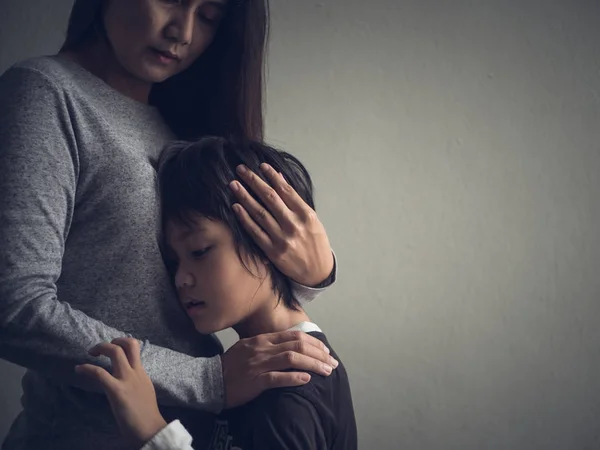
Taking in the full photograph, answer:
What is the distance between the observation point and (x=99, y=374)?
78 cm

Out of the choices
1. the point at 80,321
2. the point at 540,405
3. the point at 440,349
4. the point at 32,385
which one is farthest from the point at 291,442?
the point at 540,405

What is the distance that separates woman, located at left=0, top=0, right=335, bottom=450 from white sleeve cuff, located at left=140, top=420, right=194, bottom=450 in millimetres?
46

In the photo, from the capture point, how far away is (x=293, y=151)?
5.29 feet

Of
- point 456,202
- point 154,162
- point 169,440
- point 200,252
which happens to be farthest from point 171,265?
point 456,202

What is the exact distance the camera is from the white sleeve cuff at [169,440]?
80cm

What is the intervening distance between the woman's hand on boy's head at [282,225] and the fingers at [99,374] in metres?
0.29

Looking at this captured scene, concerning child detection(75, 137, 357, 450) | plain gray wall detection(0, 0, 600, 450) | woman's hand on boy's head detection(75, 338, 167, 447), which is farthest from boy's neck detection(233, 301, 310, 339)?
plain gray wall detection(0, 0, 600, 450)

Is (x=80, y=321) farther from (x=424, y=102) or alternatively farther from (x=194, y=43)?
(x=424, y=102)

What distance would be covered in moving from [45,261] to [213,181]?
0.88ft

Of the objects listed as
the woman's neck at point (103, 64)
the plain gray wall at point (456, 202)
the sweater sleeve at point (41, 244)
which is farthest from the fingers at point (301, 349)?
the plain gray wall at point (456, 202)

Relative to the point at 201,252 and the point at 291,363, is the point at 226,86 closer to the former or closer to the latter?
the point at 201,252

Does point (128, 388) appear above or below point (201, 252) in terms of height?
below

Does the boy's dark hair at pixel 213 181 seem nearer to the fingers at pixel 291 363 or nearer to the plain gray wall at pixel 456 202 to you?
the fingers at pixel 291 363

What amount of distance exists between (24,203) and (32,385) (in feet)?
1.05
